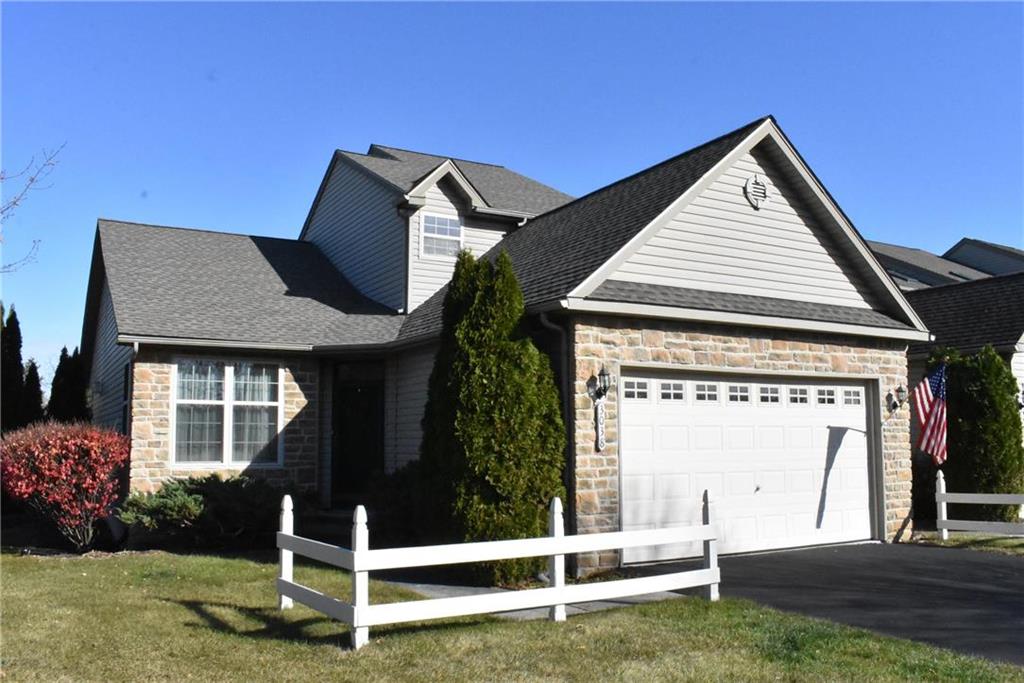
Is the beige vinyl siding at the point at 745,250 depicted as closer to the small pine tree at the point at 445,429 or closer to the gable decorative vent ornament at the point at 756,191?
the gable decorative vent ornament at the point at 756,191

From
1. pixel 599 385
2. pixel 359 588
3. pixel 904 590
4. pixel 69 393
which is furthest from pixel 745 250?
pixel 69 393

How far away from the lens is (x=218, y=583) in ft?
32.8

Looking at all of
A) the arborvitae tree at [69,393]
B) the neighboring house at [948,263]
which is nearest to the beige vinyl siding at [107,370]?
the arborvitae tree at [69,393]

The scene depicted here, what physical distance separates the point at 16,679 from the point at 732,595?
21.8ft

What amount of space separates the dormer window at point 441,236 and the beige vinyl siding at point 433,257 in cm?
9

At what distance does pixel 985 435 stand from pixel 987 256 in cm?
2639

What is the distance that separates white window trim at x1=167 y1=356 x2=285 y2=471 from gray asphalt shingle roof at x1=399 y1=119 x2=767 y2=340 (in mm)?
2484

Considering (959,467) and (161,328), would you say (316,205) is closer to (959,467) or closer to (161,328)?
(161,328)

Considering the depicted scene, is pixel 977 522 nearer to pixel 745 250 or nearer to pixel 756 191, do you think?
pixel 745 250

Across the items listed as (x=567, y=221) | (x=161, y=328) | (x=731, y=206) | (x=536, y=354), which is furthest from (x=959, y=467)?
(x=161, y=328)

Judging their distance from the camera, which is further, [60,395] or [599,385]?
[60,395]

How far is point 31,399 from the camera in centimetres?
2094

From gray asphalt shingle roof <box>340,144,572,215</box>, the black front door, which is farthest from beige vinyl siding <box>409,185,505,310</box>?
the black front door

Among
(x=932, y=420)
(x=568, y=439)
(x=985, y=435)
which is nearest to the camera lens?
(x=568, y=439)
